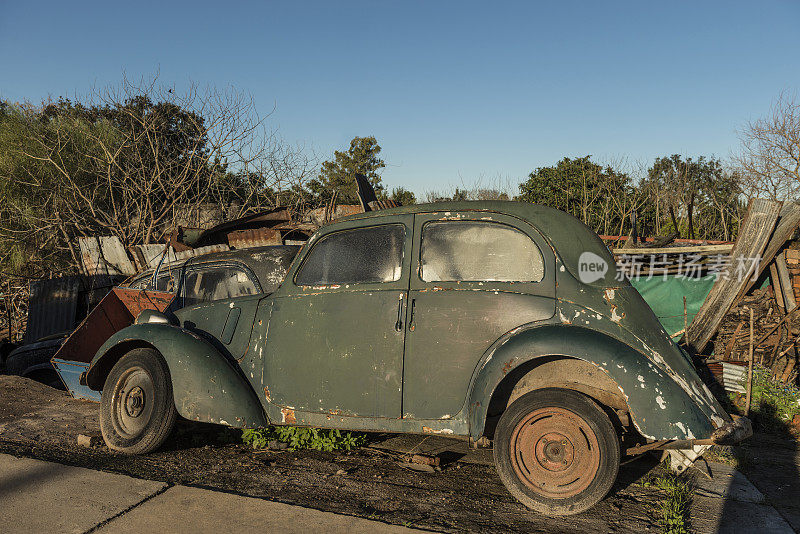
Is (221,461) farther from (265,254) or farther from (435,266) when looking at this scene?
(435,266)

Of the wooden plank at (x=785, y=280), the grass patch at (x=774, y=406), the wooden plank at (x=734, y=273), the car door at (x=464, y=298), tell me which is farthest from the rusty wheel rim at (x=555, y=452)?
the wooden plank at (x=785, y=280)

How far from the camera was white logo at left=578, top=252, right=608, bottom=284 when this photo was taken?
10.4 ft

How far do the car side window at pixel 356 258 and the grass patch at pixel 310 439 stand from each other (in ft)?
4.14

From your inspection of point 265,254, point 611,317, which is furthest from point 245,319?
point 611,317

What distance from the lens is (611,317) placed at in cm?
303

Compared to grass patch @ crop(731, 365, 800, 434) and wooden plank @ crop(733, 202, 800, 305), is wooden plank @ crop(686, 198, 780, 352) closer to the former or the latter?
wooden plank @ crop(733, 202, 800, 305)

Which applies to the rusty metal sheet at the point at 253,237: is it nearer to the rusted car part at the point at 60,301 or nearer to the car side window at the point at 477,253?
the rusted car part at the point at 60,301

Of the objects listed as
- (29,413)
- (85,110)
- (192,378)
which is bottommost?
(29,413)

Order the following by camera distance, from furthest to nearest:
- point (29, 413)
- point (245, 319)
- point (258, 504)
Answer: point (29, 413), point (245, 319), point (258, 504)

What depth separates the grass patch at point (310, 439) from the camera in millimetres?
4168

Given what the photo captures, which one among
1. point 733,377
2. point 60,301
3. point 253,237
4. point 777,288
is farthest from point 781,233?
point 60,301

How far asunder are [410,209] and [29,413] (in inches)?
177

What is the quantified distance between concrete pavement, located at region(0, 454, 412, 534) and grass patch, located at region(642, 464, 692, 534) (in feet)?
4.75

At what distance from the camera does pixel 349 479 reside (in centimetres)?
355
